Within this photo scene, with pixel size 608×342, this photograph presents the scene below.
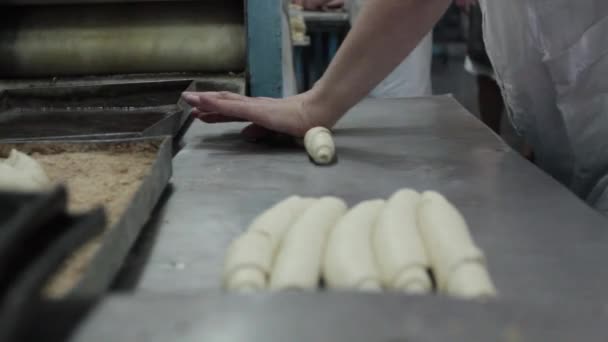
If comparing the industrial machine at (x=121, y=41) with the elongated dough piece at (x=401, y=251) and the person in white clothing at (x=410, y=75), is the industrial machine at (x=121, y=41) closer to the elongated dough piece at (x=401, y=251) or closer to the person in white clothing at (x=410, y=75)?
the elongated dough piece at (x=401, y=251)

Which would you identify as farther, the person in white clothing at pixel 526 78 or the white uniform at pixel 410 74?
the white uniform at pixel 410 74

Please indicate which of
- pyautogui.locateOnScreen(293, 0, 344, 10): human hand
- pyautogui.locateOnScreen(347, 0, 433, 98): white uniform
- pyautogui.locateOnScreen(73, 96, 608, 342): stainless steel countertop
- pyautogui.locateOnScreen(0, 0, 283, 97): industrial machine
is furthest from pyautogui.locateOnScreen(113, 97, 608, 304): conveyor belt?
pyautogui.locateOnScreen(293, 0, 344, 10): human hand

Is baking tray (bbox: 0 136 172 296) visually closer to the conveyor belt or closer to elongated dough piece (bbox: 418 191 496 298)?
the conveyor belt

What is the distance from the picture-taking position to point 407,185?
94cm

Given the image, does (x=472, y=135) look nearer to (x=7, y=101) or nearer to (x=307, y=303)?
(x=307, y=303)

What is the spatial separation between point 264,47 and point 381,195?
731 millimetres

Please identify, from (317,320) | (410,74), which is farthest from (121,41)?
(410,74)

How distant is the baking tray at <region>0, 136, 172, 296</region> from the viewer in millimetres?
551

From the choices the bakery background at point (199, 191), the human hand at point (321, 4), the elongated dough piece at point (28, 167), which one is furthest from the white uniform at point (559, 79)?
the human hand at point (321, 4)

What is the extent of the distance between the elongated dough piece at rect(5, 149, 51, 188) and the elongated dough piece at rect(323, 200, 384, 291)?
1.35 feet

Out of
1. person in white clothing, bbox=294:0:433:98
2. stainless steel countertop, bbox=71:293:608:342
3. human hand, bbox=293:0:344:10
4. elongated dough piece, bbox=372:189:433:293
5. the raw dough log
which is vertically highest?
stainless steel countertop, bbox=71:293:608:342

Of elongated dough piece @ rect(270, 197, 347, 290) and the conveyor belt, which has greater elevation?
elongated dough piece @ rect(270, 197, 347, 290)

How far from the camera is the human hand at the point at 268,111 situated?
1.14 metres

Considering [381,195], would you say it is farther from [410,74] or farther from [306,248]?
[410,74]
